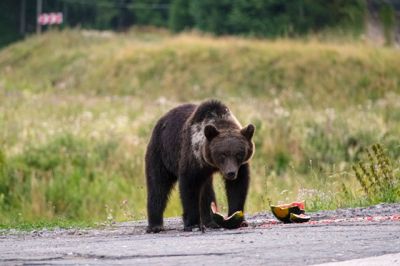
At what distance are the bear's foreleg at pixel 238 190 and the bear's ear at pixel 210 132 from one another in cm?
45

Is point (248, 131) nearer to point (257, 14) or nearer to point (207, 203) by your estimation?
point (207, 203)

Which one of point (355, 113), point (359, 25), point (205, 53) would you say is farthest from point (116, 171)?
point (359, 25)

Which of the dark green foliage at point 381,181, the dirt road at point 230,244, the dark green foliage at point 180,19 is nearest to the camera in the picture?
the dirt road at point 230,244

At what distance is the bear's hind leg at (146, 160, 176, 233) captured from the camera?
12398mm

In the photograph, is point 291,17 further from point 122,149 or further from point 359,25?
point 122,149

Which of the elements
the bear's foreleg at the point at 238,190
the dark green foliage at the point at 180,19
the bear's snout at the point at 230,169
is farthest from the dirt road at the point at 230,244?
the dark green foliage at the point at 180,19

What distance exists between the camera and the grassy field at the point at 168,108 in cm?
1936

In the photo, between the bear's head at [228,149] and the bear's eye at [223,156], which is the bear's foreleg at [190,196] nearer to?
the bear's head at [228,149]

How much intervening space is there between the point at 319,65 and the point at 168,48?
9.64 m

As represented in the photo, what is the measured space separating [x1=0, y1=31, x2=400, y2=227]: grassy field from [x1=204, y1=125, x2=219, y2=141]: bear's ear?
9.32 ft

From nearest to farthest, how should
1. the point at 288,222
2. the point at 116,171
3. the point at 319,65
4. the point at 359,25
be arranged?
the point at 288,222 < the point at 116,171 < the point at 319,65 < the point at 359,25

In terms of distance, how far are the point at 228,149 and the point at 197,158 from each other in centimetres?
50

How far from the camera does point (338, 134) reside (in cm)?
2691

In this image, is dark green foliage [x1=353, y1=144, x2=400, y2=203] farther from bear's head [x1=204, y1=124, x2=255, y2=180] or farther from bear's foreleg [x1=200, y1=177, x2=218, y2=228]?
bear's head [x1=204, y1=124, x2=255, y2=180]
